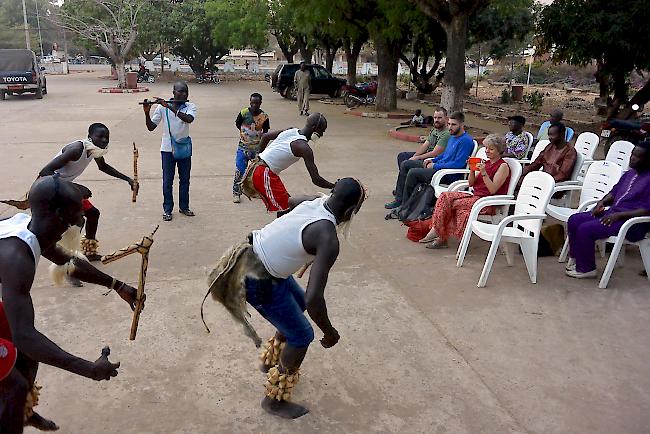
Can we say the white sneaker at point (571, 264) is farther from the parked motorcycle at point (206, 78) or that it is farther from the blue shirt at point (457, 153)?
the parked motorcycle at point (206, 78)

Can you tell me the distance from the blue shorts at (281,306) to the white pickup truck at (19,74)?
21754 millimetres

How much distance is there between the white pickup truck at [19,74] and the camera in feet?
67.0

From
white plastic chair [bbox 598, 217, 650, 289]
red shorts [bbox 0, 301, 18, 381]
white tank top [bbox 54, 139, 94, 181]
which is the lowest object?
white plastic chair [bbox 598, 217, 650, 289]

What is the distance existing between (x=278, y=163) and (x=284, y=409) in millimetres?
2729

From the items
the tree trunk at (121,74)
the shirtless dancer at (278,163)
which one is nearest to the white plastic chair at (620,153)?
the shirtless dancer at (278,163)

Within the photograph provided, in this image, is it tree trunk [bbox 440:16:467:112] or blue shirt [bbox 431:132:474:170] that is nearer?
blue shirt [bbox 431:132:474:170]

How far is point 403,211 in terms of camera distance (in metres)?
6.50

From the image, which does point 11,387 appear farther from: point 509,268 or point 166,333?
point 509,268

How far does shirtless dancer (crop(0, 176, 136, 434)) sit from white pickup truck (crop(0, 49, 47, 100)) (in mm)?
21636

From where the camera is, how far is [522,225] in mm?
5203

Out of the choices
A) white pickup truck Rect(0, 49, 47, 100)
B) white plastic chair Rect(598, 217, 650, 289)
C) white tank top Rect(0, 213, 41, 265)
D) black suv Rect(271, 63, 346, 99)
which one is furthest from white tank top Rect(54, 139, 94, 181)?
black suv Rect(271, 63, 346, 99)

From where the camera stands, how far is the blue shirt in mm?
6484

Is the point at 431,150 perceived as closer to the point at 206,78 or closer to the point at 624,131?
the point at 624,131

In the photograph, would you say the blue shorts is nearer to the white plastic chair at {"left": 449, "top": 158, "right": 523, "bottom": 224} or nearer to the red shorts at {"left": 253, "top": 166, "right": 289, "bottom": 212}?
the red shorts at {"left": 253, "top": 166, "right": 289, "bottom": 212}
